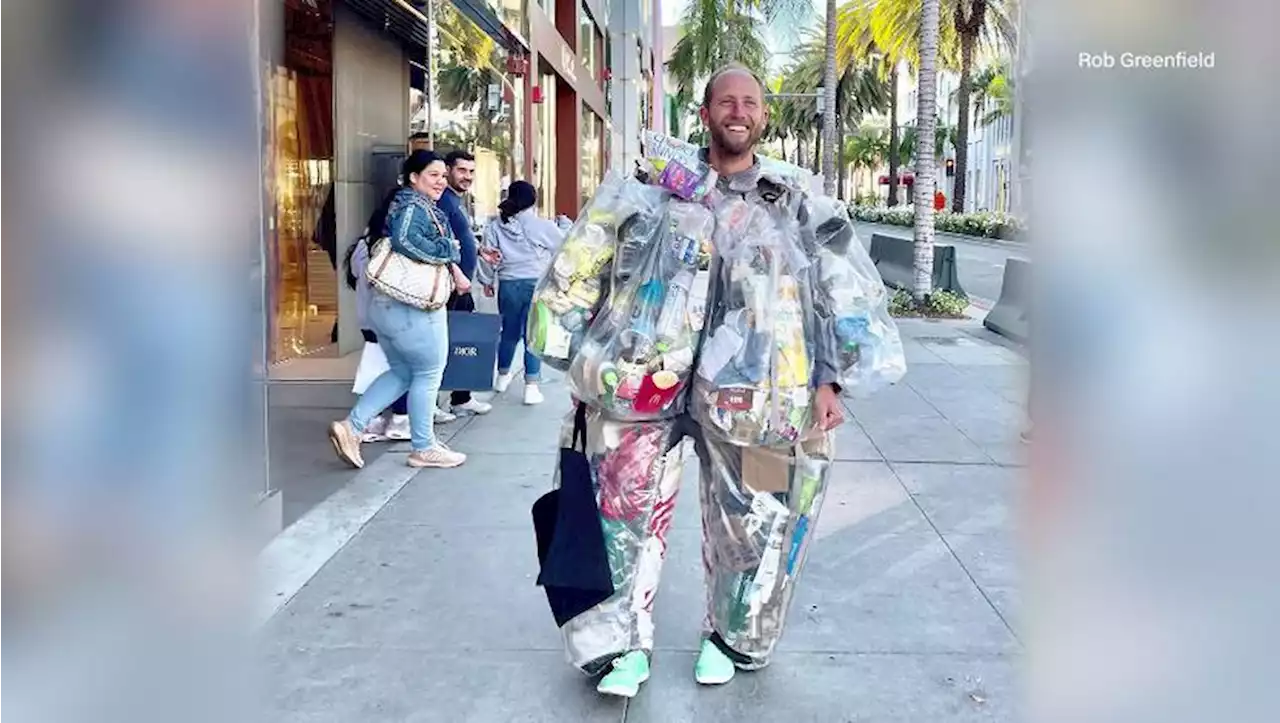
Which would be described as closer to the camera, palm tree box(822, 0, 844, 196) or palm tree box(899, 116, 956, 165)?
palm tree box(822, 0, 844, 196)

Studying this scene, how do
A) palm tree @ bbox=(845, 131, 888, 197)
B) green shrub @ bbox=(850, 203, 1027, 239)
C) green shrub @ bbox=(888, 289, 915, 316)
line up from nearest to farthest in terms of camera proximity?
green shrub @ bbox=(850, 203, 1027, 239), green shrub @ bbox=(888, 289, 915, 316), palm tree @ bbox=(845, 131, 888, 197)

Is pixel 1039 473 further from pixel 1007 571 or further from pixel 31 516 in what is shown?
pixel 1007 571

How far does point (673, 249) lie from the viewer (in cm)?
296

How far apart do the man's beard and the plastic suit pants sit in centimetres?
74

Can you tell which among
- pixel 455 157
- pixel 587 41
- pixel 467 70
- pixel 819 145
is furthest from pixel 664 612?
pixel 819 145

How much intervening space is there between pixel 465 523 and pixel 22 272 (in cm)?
361

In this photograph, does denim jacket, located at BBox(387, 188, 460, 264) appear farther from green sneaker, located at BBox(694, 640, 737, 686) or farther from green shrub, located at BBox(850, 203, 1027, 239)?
green shrub, located at BBox(850, 203, 1027, 239)

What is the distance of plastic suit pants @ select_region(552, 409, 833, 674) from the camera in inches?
120

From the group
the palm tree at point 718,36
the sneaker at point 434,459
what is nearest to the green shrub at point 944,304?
the sneaker at point 434,459

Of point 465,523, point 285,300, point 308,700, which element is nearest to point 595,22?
point 285,300

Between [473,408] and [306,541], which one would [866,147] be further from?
[306,541]

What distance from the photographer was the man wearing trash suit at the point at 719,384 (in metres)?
2.95

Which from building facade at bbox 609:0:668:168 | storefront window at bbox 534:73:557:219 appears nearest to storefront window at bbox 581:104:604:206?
building facade at bbox 609:0:668:168

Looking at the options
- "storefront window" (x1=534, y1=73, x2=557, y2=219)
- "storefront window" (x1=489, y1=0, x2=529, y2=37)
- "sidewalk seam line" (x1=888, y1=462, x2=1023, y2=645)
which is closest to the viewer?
"sidewalk seam line" (x1=888, y1=462, x2=1023, y2=645)
